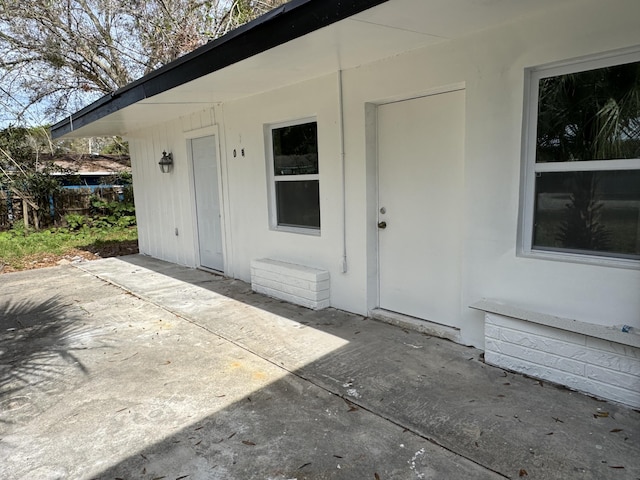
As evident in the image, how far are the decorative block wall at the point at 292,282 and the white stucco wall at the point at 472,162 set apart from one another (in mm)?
119

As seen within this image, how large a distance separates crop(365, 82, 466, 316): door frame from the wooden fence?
10.7 meters

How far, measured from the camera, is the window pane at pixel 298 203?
4.88 m

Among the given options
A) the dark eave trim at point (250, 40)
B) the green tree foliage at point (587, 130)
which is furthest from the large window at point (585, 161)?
the dark eave trim at point (250, 40)

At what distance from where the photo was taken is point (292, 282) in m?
4.80

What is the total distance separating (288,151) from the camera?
5113 mm

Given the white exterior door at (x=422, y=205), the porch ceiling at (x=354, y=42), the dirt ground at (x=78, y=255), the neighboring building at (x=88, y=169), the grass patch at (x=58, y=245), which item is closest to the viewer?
the porch ceiling at (x=354, y=42)

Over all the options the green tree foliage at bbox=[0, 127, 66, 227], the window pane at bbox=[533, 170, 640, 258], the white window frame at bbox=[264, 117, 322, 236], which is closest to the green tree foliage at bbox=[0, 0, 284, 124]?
the green tree foliage at bbox=[0, 127, 66, 227]

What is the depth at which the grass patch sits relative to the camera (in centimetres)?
824

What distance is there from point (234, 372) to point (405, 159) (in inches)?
93.1

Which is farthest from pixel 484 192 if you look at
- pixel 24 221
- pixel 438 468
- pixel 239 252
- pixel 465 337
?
pixel 24 221

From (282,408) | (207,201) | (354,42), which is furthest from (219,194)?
(282,408)

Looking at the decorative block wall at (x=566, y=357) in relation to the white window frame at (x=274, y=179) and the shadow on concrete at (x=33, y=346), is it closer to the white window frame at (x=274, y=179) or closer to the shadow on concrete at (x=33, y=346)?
the white window frame at (x=274, y=179)

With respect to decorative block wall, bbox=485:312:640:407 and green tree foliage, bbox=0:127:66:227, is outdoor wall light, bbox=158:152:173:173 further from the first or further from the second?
Result: green tree foliage, bbox=0:127:66:227

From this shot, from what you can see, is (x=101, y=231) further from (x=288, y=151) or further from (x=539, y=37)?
(x=539, y=37)
